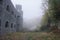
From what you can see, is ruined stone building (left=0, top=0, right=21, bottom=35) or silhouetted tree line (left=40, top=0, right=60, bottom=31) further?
ruined stone building (left=0, top=0, right=21, bottom=35)

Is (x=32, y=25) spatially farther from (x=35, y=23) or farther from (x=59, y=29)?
(x=59, y=29)

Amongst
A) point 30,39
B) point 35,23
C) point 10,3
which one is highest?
point 10,3

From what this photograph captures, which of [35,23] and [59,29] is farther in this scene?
[35,23]

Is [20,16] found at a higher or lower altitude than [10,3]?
lower

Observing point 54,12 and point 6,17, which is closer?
point 54,12

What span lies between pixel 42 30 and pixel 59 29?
10.2 ft

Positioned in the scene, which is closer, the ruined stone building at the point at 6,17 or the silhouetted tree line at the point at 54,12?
the silhouetted tree line at the point at 54,12

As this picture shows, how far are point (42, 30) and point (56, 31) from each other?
338 cm

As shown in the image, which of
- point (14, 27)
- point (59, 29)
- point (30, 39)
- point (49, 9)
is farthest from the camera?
point (14, 27)

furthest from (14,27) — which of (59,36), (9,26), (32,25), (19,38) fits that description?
(59,36)

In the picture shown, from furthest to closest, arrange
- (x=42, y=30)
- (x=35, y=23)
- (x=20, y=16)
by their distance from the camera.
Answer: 1. (x=20, y=16)
2. (x=35, y=23)
3. (x=42, y=30)

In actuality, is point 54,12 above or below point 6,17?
above

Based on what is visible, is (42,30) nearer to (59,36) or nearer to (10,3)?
(59,36)

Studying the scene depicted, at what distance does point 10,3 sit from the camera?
23500 mm
